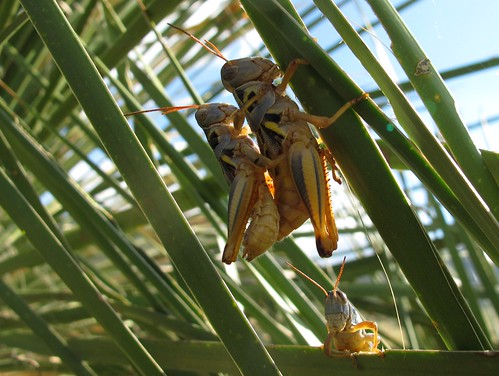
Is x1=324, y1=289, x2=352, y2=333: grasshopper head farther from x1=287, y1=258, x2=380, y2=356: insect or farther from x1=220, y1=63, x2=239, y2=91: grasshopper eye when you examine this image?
x1=220, y1=63, x2=239, y2=91: grasshopper eye

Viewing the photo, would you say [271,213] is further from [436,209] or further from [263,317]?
[436,209]

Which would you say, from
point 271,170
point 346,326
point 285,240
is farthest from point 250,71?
point 346,326

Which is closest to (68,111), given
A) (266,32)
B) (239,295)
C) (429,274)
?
(239,295)

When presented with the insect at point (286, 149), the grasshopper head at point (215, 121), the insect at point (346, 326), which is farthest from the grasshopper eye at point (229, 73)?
the insect at point (346, 326)

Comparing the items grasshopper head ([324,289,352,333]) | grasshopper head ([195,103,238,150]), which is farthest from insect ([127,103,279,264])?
grasshopper head ([324,289,352,333])

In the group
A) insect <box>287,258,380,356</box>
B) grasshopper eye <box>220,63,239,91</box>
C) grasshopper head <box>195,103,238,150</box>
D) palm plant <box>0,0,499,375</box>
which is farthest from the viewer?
grasshopper head <box>195,103,238,150</box>

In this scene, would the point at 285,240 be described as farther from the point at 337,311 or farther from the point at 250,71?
the point at 250,71

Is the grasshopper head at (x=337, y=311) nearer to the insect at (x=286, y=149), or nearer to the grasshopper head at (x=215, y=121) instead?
the insect at (x=286, y=149)
